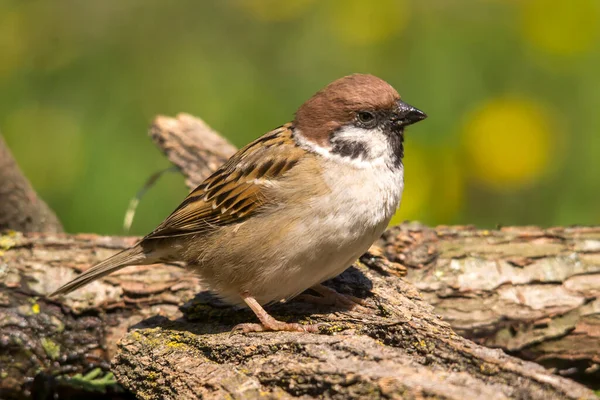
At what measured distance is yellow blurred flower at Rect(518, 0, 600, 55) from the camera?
5.59 m

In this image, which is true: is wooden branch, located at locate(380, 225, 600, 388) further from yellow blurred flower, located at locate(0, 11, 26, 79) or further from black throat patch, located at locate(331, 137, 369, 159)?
yellow blurred flower, located at locate(0, 11, 26, 79)

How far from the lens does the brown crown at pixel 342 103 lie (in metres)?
3.16

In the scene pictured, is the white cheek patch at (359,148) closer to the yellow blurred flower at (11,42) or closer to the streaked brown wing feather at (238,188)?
the streaked brown wing feather at (238,188)

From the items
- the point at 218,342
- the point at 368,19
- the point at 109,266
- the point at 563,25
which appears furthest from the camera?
the point at 368,19

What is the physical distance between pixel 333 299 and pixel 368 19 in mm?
3444

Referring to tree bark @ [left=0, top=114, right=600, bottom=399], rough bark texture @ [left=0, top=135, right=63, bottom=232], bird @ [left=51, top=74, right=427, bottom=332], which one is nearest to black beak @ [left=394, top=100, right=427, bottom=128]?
bird @ [left=51, top=74, right=427, bottom=332]

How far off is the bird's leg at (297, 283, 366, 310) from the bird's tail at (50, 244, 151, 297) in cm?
69

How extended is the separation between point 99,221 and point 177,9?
2600 mm

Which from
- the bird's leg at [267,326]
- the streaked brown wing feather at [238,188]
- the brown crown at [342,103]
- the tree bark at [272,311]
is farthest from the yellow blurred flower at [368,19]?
the bird's leg at [267,326]

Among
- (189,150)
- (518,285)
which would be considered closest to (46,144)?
(189,150)

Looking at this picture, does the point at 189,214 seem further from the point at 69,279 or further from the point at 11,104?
the point at 11,104

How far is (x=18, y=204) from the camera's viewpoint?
430 centimetres

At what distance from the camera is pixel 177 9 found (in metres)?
6.99

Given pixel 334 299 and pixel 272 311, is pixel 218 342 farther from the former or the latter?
pixel 334 299
